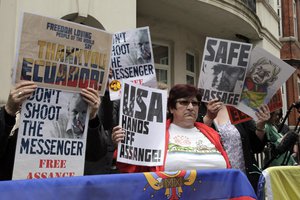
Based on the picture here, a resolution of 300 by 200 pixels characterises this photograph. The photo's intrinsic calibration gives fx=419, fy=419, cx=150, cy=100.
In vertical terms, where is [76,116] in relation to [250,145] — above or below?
above

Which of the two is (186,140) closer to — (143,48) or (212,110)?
(212,110)

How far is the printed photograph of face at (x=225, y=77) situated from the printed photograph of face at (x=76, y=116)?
136 centimetres

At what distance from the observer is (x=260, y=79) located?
3686 millimetres

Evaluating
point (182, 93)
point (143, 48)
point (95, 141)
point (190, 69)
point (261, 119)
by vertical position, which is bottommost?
point (95, 141)

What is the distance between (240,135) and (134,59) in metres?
1.15

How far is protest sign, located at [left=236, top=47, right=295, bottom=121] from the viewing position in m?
3.64

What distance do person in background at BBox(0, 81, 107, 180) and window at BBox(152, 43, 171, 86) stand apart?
758 centimetres

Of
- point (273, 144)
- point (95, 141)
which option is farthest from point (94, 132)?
point (273, 144)

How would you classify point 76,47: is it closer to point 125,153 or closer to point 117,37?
point 125,153

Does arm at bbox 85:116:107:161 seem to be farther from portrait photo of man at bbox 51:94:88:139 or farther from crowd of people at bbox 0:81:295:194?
portrait photo of man at bbox 51:94:88:139

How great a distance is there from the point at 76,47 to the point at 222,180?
48.8 inches

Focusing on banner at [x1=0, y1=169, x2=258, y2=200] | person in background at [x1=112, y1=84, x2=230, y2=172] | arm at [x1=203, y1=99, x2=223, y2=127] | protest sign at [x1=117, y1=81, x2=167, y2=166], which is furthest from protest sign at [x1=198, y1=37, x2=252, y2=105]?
banner at [x1=0, y1=169, x2=258, y2=200]

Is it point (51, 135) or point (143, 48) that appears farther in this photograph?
point (143, 48)

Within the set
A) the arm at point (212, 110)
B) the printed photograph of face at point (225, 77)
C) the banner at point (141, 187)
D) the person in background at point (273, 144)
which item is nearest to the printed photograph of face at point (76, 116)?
the banner at point (141, 187)
